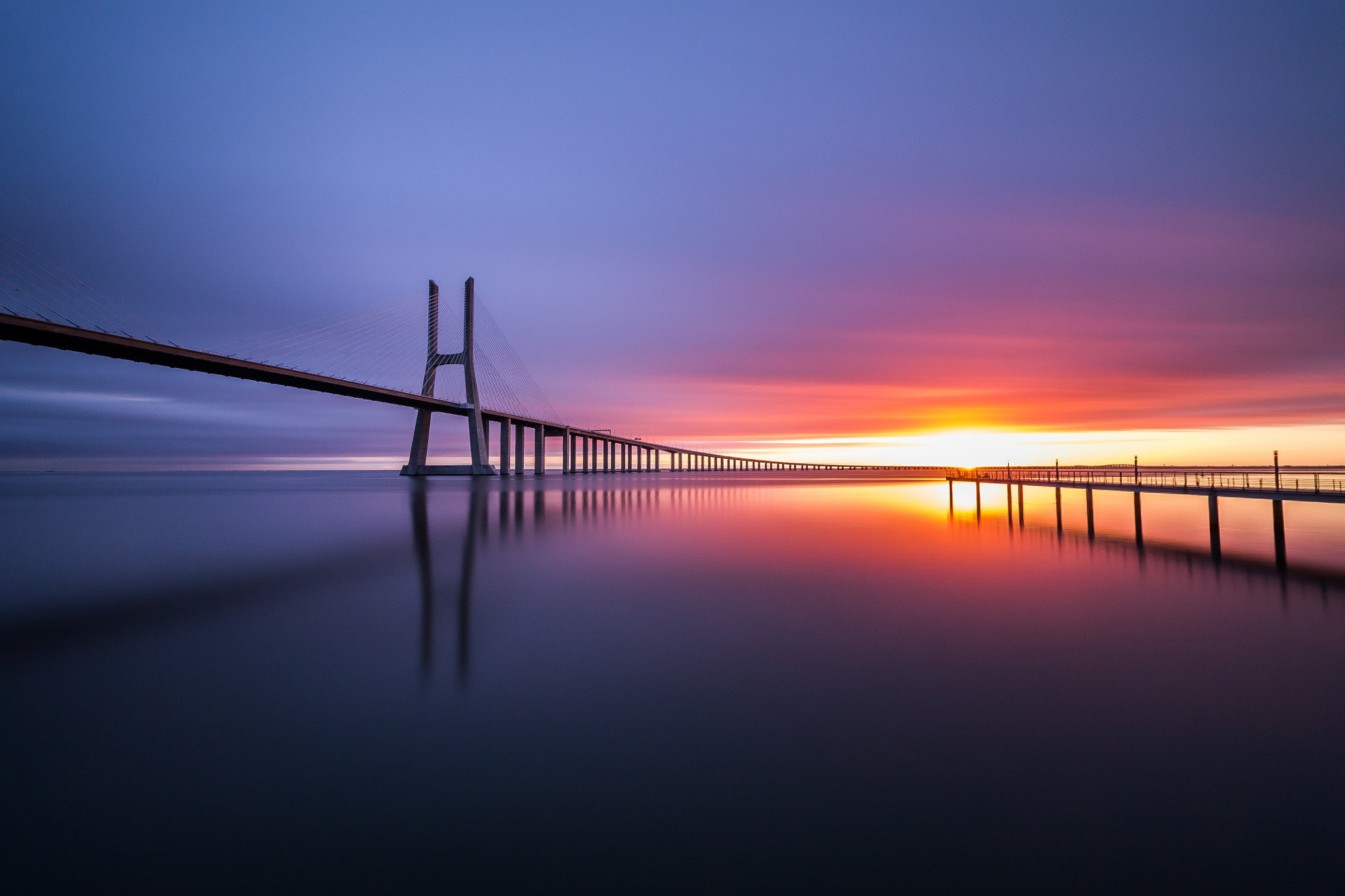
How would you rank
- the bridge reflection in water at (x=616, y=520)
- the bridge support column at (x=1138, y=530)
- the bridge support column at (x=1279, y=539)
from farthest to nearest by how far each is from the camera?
the bridge support column at (x=1138, y=530) → the bridge support column at (x=1279, y=539) → the bridge reflection in water at (x=616, y=520)

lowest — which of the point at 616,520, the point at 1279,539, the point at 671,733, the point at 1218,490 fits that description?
the point at 671,733

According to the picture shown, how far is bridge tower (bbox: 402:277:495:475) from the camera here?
50875mm

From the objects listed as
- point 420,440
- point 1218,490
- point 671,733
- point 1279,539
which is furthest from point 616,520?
point 420,440

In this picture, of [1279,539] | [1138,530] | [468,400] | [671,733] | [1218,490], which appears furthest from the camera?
[468,400]

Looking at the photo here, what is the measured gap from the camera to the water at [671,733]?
3.08 metres

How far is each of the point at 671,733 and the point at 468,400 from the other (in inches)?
1977

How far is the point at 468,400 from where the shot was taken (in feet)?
169

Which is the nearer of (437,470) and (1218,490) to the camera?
(1218,490)

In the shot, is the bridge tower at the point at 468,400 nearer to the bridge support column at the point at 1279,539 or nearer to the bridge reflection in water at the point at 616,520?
the bridge reflection in water at the point at 616,520

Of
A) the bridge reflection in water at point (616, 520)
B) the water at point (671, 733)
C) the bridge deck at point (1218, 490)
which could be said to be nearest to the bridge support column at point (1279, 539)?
the bridge reflection in water at point (616, 520)

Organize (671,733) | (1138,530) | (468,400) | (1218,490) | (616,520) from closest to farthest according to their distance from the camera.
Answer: (671,733), (1218,490), (1138,530), (616,520), (468,400)

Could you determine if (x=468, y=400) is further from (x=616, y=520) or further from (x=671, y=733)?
(x=671, y=733)

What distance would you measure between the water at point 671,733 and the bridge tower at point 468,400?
3976 centimetres

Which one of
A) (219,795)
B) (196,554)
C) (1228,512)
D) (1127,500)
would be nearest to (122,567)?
Result: (196,554)
